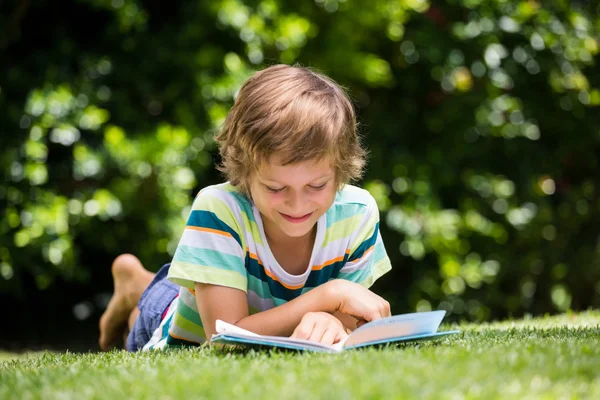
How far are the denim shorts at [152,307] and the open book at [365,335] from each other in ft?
3.75

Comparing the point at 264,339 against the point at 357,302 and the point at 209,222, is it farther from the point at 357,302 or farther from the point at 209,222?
the point at 209,222

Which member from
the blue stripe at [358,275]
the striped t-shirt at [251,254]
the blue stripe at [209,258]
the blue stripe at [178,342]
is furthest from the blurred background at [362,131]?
the blue stripe at [209,258]

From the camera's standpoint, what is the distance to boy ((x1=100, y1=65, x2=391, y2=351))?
82.6 inches

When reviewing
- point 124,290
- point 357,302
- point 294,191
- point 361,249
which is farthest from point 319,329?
point 124,290

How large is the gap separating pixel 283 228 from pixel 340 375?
0.79m

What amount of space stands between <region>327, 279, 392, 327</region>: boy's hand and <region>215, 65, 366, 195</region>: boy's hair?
0.35 m

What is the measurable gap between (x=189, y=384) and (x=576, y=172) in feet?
15.6

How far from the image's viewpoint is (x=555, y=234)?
18.1 ft

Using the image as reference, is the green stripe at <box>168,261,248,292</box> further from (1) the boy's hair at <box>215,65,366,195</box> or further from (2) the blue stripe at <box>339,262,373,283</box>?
(2) the blue stripe at <box>339,262,373,283</box>

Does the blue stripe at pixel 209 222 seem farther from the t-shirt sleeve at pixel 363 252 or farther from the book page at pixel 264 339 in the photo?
the book page at pixel 264 339

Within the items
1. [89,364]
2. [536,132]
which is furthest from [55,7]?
[89,364]

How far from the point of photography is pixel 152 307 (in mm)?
3033

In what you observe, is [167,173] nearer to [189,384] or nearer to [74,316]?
[74,316]

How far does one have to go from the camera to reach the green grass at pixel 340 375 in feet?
4.33
